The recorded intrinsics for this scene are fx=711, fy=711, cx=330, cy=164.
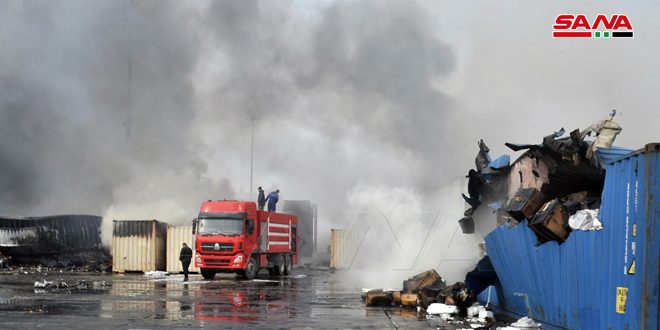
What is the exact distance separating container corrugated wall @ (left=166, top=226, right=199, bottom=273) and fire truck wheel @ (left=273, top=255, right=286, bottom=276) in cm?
468

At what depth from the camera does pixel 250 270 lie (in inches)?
1120

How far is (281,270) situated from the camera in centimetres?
3225

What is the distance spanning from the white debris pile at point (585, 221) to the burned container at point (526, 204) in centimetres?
154

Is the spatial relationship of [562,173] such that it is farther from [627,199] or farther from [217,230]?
[217,230]

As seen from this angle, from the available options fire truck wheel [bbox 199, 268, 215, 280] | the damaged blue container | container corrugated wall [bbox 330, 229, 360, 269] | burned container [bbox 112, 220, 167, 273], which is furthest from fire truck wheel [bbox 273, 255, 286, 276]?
the damaged blue container

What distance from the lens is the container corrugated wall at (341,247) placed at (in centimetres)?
3912

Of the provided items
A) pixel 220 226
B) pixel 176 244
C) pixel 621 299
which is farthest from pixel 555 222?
pixel 176 244

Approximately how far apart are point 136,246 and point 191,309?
19.8 metres

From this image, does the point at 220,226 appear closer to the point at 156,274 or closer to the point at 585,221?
the point at 156,274

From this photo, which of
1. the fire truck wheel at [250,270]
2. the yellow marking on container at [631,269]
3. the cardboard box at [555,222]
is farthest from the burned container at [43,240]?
the yellow marking on container at [631,269]

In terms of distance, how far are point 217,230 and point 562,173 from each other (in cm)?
1764

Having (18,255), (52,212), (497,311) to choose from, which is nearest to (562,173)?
(497,311)

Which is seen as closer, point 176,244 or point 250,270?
point 250,270

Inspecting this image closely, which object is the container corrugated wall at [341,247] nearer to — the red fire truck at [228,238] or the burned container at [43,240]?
the red fire truck at [228,238]
